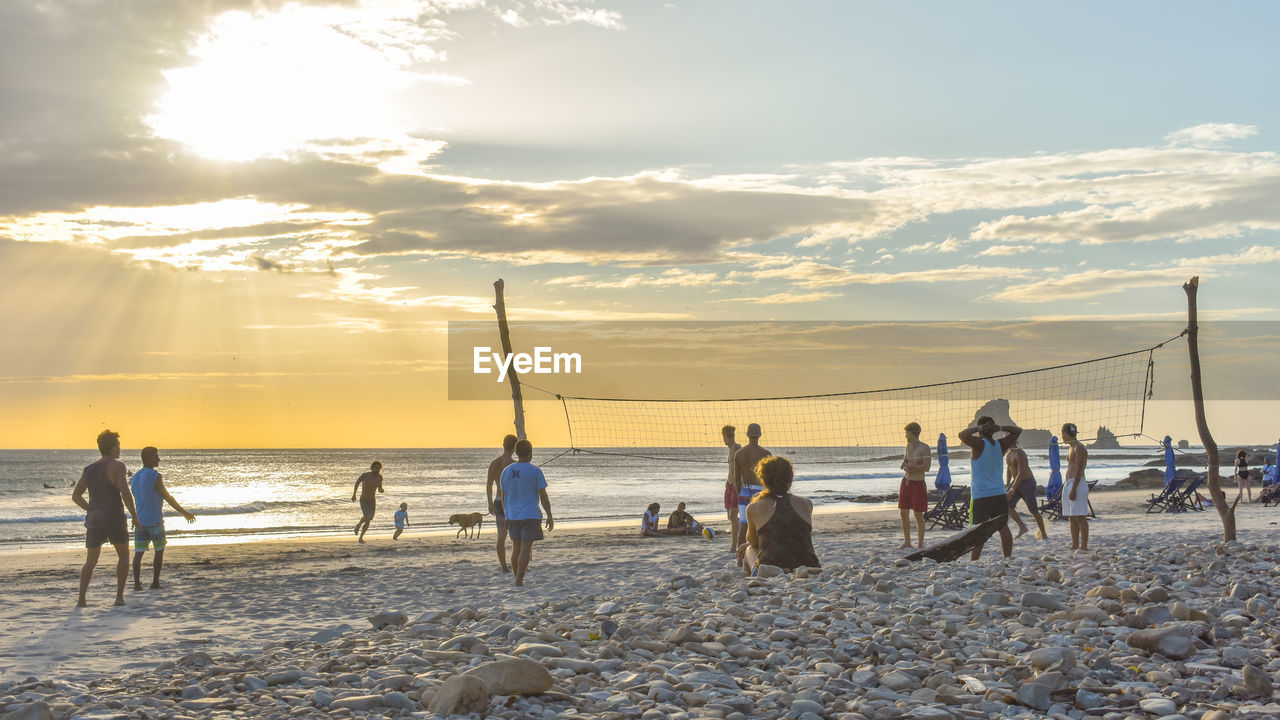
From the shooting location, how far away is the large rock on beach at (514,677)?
13.9 feet

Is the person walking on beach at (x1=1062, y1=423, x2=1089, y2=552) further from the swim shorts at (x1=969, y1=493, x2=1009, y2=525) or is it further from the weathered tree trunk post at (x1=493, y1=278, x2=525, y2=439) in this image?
the weathered tree trunk post at (x1=493, y1=278, x2=525, y2=439)

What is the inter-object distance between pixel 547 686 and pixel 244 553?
11.7 metres

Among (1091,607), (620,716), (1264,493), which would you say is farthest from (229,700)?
(1264,493)

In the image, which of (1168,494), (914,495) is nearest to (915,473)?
(914,495)

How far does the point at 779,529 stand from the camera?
7230mm

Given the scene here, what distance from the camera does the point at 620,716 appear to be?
4012mm

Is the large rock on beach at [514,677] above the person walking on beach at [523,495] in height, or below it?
below

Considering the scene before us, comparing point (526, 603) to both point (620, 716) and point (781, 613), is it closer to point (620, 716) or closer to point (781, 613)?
point (781, 613)

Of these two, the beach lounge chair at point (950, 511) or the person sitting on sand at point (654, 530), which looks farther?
the beach lounge chair at point (950, 511)

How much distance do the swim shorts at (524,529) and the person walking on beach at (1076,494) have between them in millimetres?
5284

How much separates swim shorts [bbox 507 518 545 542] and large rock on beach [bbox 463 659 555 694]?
4522 mm

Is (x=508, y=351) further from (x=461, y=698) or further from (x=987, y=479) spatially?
(x=461, y=698)

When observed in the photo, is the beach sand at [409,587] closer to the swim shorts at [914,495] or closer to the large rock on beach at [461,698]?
the large rock on beach at [461,698]

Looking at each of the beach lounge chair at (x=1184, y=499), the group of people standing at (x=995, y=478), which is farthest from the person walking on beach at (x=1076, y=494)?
the beach lounge chair at (x=1184, y=499)
